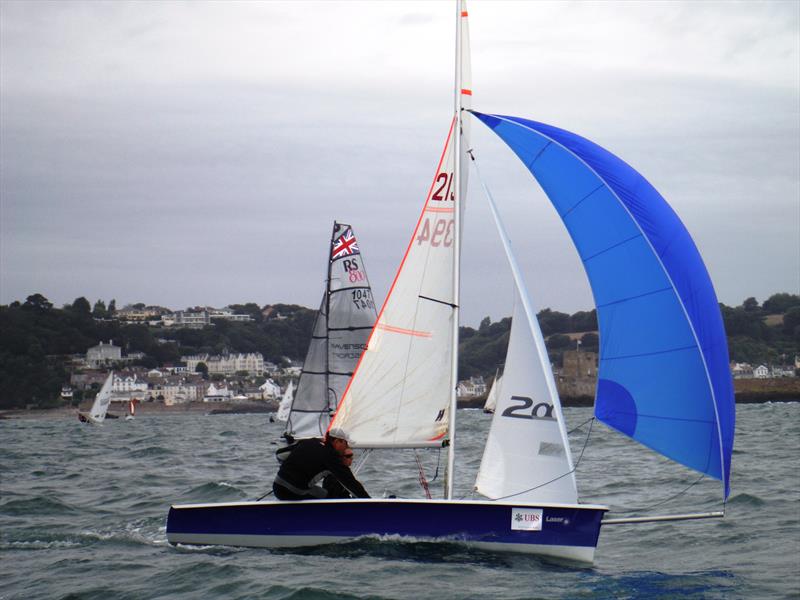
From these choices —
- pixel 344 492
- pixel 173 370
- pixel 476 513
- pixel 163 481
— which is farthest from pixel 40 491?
pixel 173 370

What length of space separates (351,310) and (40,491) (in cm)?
617

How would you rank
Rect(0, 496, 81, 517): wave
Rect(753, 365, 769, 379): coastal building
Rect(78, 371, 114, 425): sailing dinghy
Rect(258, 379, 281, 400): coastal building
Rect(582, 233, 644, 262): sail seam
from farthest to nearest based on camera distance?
Rect(753, 365, 769, 379): coastal building
Rect(258, 379, 281, 400): coastal building
Rect(78, 371, 114, 425): sailing dinghy
Rect(0, 496, 81, 517): wave
Rect(582, 233, 644, 262): sail seam

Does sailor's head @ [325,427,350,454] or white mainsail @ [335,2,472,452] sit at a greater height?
white mainsail @ [335,2,472,452]

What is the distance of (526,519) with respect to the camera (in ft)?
24.9

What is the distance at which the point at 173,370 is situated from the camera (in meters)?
110

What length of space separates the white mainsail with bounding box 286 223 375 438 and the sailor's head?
8.81 meters

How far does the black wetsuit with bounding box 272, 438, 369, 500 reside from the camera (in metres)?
8.05

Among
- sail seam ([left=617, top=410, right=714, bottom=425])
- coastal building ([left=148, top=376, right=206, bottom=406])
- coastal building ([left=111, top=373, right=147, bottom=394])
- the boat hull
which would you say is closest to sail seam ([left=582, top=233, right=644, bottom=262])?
sail seam ([left=617, top=410, right=714, bottom=425])

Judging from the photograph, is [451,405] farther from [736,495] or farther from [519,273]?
[736,495]

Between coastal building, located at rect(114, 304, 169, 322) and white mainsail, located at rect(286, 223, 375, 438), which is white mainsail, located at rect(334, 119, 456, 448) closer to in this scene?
white mainsail, located at rect(286, 223, 375, 438)

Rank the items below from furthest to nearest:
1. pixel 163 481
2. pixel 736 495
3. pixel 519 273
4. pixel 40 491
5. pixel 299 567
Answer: pixel 163 481 → pixel 40 491 → pixel 736 495 → pixel 519 273 → pixel 299 567

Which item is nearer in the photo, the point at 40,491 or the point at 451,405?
the point at 451,405

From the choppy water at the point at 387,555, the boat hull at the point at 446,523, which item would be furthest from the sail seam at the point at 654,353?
the choppy water at the point at 387,555

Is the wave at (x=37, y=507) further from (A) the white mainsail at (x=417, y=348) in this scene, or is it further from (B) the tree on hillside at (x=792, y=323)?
(B) the tree on hillside at (x=792, y=323)
